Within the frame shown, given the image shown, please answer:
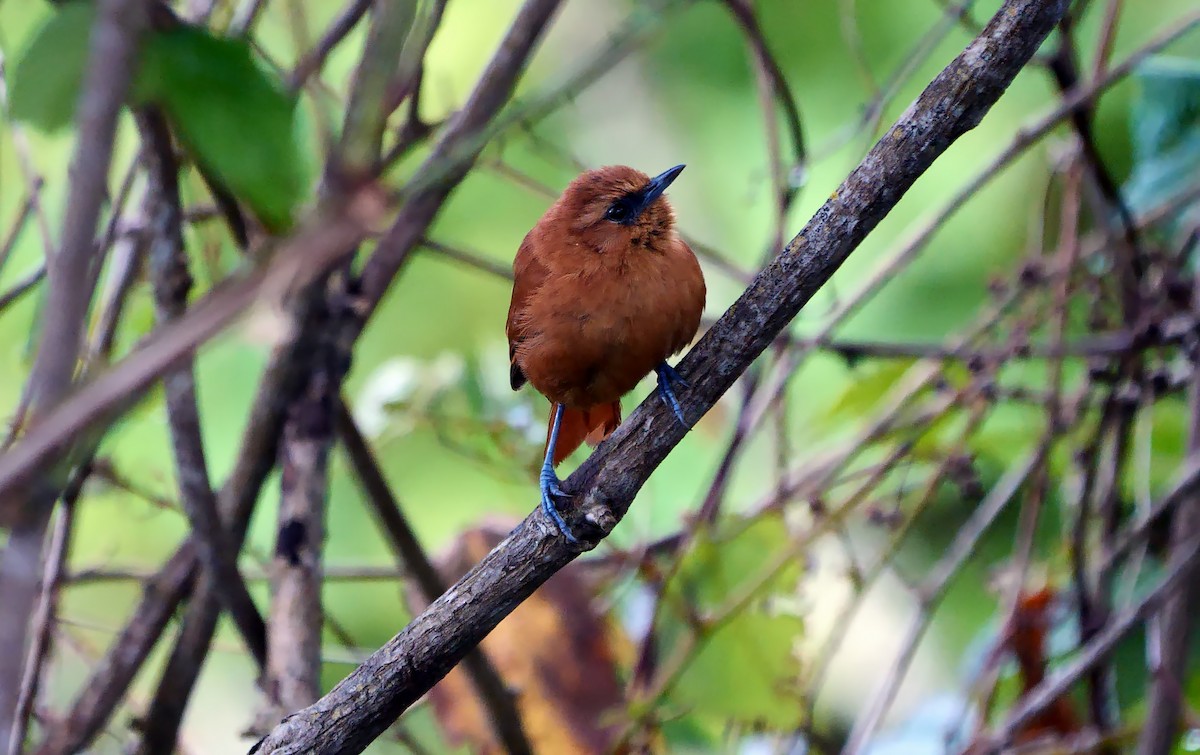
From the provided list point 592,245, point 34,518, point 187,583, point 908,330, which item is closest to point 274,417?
point 187,583

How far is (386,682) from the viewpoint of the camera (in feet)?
4.61

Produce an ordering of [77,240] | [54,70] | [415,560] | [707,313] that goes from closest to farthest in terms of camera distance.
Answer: [77,240] → [54,70] → [415,560] → [707,313]

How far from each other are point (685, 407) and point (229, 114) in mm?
698

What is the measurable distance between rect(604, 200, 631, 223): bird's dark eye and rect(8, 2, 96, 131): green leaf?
3.63ft

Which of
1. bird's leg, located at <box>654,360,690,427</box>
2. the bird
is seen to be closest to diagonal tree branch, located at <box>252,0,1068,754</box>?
bird's leg, located at <box>654,360,690,427</box>

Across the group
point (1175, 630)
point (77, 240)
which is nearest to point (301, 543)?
point (77, 240)

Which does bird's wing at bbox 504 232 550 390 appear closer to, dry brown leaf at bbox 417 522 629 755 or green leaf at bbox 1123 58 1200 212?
dry brown leaf at bbox 417 522 629 755

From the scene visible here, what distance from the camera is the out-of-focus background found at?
2889 mm

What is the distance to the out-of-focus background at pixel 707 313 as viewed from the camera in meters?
2.89

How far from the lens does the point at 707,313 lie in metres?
3.12

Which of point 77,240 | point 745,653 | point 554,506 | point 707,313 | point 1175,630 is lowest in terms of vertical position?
point 77,240

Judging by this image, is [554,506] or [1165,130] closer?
[554,506]

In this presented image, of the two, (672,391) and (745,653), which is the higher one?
(745,653)

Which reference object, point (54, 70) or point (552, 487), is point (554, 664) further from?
point (54, 70)
